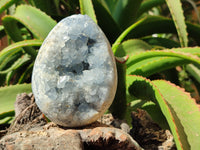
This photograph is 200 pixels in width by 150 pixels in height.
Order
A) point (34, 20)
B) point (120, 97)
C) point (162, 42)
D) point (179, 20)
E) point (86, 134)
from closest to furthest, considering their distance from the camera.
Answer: point (86, 134) → point (120, 97) → point (179, 20) → point (34, 20) → point (162, 42)

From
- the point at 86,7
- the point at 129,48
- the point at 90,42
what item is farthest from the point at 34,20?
the point at 90,42

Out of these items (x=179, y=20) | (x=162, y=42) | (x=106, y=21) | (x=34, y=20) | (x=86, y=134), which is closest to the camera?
(x=86, y=134)

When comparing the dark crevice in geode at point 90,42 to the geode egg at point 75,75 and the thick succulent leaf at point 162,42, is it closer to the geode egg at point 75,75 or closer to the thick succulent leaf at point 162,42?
the geode egg at point 75,75

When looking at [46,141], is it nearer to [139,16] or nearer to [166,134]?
[166,134]

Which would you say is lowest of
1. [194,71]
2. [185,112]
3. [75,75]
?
[194,71]

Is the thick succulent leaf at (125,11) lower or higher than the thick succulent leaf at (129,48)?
higher

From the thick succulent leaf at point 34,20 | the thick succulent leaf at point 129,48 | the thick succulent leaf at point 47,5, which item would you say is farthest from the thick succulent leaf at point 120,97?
the thick succulent leaf at point 47,5

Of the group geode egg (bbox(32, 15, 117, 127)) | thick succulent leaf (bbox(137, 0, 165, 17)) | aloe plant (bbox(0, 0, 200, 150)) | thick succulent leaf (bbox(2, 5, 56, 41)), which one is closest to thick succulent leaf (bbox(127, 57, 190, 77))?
aloe plant (bbox(0, 0, 200, 150))

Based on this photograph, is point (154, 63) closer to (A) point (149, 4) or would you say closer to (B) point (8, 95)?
(B) point (8, 95)
